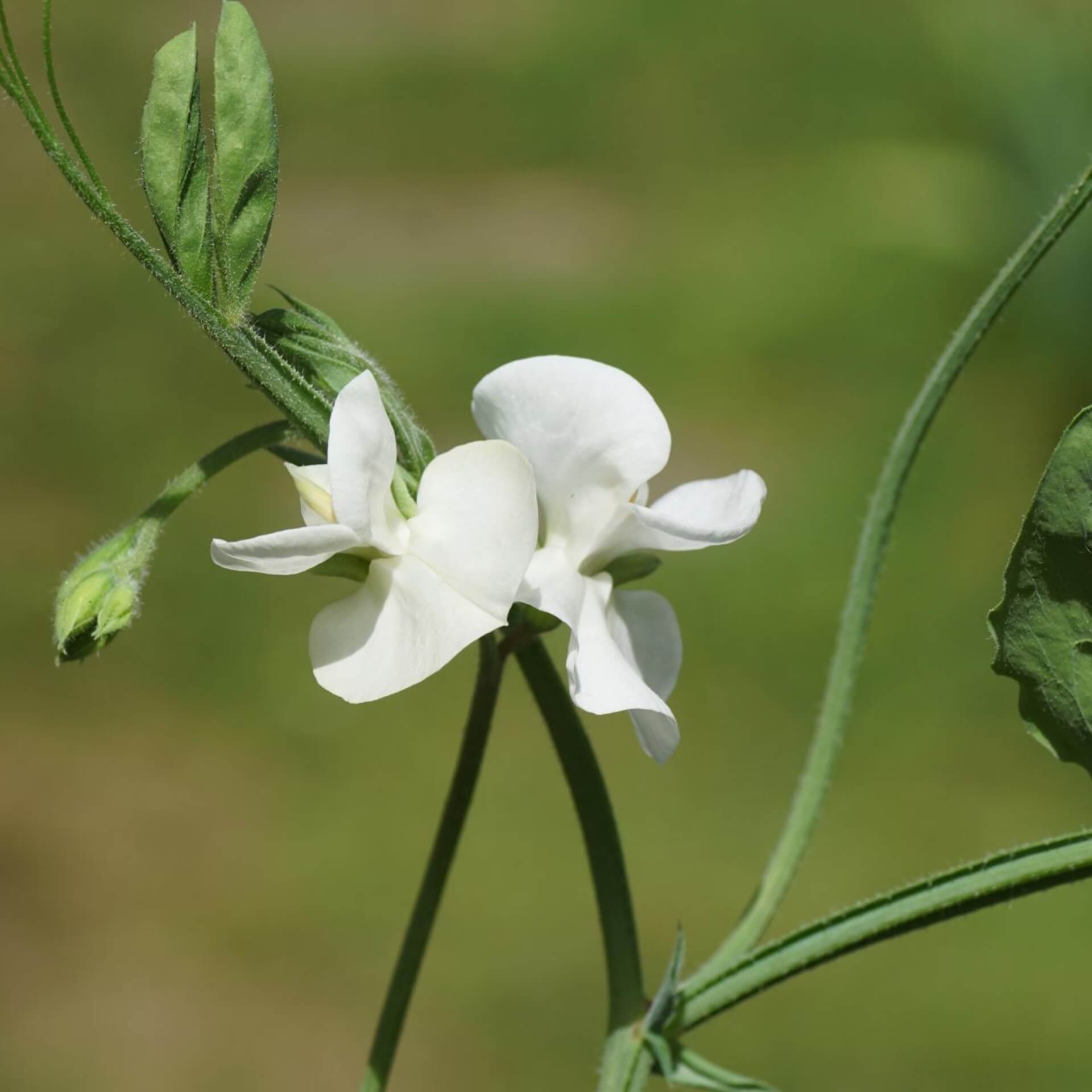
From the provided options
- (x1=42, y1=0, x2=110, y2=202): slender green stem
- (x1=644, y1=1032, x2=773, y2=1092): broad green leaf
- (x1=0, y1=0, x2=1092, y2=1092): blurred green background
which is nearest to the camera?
(x1=42, y1=0, x2=110, y2=202): slender green stem

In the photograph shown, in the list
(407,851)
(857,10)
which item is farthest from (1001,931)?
(857,10)

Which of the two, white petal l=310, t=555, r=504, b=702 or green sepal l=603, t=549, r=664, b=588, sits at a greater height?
green sepal l=603, t=549, r=664, b=588

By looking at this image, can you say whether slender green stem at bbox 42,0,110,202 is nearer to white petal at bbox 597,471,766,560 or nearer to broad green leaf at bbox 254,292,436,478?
broad green leaf at bbox 254,292,436,478

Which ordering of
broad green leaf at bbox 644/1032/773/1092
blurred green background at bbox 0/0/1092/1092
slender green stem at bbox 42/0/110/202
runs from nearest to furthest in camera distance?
slender green stem at bbox 42/0/110/202 → broad green leaf at bbox 644/1032/773/1092 → blurred green background at bbox 0/0/1092/1092

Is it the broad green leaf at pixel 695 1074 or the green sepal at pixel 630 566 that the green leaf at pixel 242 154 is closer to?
the green sepal at pixel 630 566

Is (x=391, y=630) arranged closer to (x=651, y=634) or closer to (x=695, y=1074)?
(x=651, y=634)

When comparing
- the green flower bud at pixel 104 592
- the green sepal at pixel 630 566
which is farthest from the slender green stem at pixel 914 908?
the green flower bud at pixel 104 592

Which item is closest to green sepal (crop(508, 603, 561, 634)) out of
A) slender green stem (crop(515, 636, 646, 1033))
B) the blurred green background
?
slender green stem (crop(515, 636, 646, 1033))
